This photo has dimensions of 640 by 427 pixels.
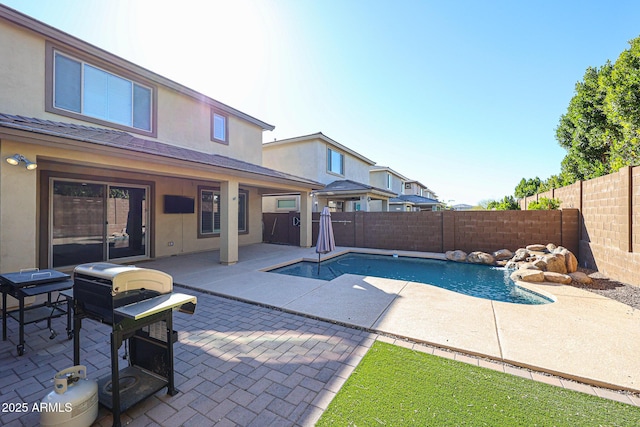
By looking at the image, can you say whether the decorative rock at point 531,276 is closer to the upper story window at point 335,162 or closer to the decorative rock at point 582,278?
the decorative rock at point 582,278

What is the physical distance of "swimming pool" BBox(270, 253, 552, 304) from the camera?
7.14 metres

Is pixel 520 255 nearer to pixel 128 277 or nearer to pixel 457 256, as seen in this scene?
pixel 457 256

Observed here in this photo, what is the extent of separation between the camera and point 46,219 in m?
7.61

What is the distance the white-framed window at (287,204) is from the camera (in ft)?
61.9

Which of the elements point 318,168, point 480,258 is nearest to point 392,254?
point 480,258

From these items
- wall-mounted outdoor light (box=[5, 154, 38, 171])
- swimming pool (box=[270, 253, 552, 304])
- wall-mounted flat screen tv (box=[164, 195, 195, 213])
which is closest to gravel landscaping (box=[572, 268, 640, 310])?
swimming pool (box=[270, 253, 552, 304])

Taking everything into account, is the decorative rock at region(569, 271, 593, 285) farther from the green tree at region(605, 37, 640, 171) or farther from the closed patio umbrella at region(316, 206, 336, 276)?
the closed patio umbrella at region(316, 206, 336, 276)

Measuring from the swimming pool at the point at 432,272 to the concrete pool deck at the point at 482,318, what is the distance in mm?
876

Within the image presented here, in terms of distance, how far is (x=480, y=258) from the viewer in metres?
10.8

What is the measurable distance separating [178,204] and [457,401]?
11.0 meters

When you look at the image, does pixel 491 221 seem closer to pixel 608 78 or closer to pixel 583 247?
pixel 583 247

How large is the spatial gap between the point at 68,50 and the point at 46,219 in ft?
15.8

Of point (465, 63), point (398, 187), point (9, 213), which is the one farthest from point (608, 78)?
point (398, 187)

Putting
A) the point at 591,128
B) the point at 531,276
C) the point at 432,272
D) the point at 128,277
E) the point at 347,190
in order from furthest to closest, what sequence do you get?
the point at 347,190 < the point at 591,128 < the point at 432,272 < the point at 531,276 < the point at 128,277
